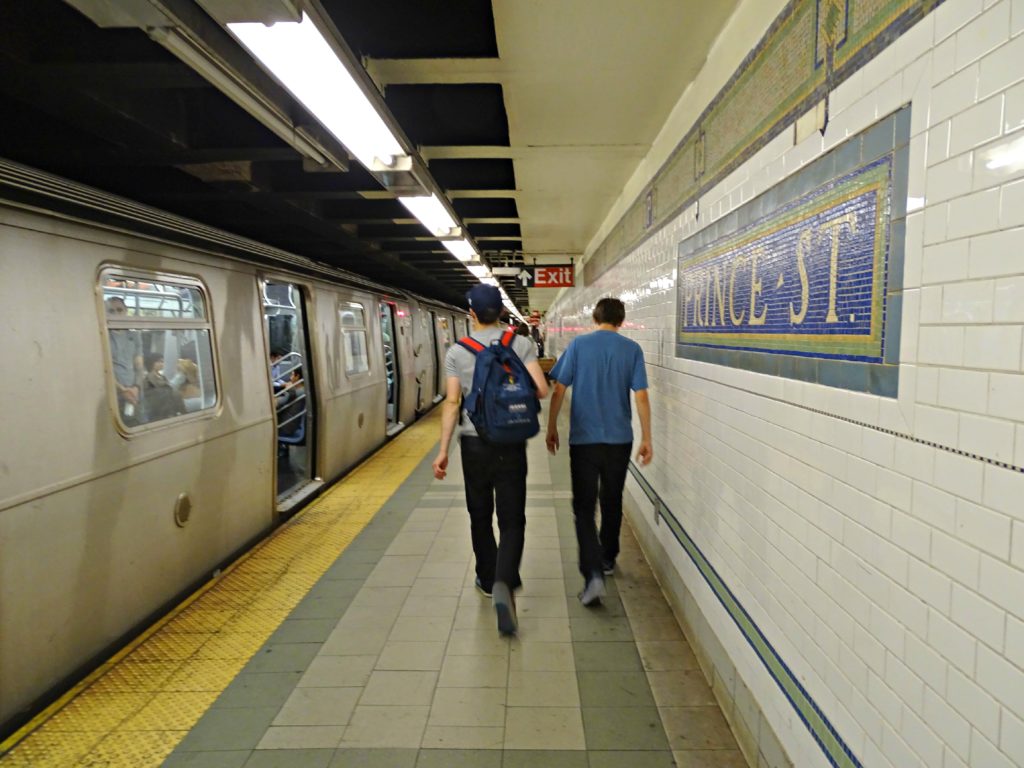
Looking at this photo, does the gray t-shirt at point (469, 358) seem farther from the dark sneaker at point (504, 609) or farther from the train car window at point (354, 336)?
the train car window at point (354, 336)

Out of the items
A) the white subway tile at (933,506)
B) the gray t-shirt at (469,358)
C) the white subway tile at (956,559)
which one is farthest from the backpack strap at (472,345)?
the white subway tile at (956,559)

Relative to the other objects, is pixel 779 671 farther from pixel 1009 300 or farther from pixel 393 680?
pixel 393 680

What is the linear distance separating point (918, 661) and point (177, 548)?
3.64m

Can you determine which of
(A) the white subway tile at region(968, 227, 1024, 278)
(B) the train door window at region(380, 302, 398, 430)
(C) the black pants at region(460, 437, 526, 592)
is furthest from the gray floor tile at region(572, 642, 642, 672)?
(B) the train door window at region(380, 302, 398, 430)

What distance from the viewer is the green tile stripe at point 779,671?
5.56 ft

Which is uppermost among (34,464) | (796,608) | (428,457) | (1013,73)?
(1013,73)

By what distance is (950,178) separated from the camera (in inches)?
50.0

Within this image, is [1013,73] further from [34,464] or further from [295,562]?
[295,562]

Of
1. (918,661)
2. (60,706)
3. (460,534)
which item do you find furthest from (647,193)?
(60,706)

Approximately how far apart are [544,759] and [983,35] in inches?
97.8

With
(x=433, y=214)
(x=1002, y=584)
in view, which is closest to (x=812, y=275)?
(x=1002, y=584)

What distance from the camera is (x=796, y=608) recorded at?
77.5 inches

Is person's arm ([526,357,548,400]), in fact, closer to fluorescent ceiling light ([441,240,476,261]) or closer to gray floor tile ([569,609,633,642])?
gray floor tile ([569,609,633,642])

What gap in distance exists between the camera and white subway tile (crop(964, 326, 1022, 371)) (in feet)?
3.60
